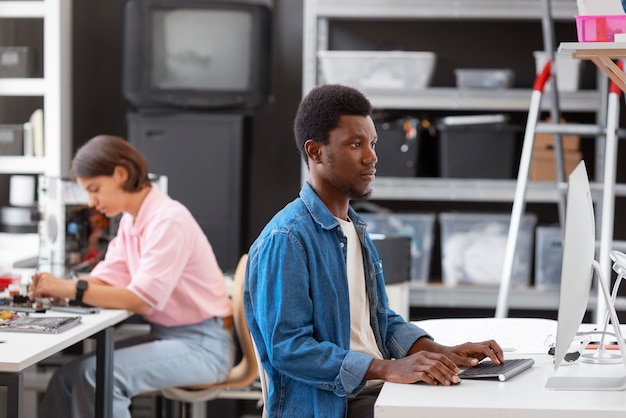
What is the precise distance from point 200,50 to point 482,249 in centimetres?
152

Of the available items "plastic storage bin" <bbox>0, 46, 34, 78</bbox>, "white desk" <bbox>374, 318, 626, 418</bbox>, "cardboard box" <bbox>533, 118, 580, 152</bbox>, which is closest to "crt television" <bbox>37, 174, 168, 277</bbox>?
"plastic storage bin" <bbox>0, 46, 34, 78</bbox>

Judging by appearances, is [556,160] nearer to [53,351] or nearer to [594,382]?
[594,382]

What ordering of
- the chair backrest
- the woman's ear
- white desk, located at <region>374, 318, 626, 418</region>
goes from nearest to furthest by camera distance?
white desk, located at <region>374, 318, 626, 418</region>, the woman's ear, the chair backrest

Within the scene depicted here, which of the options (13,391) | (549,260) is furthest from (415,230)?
(13,391)

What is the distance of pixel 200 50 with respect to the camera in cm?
420

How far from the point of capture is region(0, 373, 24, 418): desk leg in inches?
89.0

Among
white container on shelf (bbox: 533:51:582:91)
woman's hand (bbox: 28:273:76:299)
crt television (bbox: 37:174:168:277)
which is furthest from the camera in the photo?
white container on shelf (bbox: 533:51:582:91)

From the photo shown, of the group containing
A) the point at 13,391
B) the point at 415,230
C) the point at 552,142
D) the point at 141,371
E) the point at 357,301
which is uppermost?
the point at 552,142

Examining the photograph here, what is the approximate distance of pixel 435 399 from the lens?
1.73 metres

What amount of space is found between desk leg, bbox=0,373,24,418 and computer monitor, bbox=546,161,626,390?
48.0 inches

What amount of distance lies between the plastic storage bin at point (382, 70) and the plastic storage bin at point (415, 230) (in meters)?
0.56

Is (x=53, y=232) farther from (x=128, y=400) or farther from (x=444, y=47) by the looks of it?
(x=444, y=47)

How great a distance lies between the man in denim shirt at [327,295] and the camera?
6.34 feet

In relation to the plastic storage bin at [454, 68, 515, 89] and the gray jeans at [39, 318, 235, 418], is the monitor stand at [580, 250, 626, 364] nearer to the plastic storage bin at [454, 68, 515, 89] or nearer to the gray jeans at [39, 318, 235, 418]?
the gray jeans at [39, 318, 235, 418]
